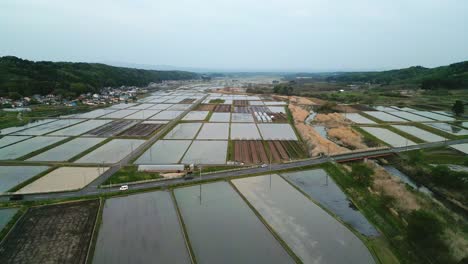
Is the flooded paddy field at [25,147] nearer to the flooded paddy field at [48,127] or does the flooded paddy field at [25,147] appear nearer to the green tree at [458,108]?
the flooded paddy field at [48,127]

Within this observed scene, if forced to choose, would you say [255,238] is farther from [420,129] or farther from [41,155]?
[420,129]

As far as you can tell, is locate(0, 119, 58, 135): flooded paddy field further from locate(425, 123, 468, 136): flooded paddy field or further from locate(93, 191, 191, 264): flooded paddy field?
locate(425, 123, 468, 136): flooded paddy field

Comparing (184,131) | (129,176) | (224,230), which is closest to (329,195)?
(224,230)

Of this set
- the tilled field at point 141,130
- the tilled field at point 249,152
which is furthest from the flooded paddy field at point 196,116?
the tilled field at point 249,152

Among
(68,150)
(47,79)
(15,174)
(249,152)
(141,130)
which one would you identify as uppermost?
(47,79)

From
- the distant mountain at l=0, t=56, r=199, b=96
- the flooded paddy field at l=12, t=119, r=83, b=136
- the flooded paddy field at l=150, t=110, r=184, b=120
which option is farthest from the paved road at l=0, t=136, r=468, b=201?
the distant mountain at l=0, t=56, r=199, b=96

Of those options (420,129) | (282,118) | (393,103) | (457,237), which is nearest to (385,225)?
(457,237)

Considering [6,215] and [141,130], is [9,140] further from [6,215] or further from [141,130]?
[6,215]
